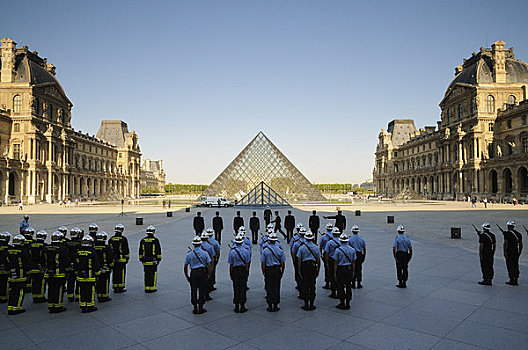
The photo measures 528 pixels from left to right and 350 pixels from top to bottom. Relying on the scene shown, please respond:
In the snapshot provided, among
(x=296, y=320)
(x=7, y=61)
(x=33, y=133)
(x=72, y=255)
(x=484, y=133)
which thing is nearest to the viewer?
(x=296, y=320)

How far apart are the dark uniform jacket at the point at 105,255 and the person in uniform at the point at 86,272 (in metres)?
0.42

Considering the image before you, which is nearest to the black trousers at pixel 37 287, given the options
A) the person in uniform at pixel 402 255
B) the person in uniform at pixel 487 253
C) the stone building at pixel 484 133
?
the person in uniform at pixel 402 255

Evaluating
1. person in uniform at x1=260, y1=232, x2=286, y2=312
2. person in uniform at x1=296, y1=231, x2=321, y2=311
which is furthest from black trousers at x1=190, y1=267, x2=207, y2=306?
person in uniform at x1=296, y1=231, x2=321, y2=311

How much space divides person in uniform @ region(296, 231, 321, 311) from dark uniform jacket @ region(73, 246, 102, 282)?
3060 millimetres

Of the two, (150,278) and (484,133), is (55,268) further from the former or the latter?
(484,133)

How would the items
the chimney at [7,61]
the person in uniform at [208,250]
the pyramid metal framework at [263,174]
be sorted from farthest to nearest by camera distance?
the chimney at [7,61] < the pyramid metal framework at [263,174] < the person in uniform at [208,250]

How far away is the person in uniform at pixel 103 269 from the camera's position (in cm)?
545

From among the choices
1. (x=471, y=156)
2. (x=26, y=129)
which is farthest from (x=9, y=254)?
(x=471, y=156)

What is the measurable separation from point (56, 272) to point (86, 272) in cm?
50

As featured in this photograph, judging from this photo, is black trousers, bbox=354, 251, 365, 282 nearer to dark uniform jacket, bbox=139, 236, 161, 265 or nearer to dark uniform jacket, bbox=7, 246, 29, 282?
dark uniform jacket, bbox=139, 236, 161, 265

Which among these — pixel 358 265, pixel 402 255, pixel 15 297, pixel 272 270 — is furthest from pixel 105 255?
pixel 402 255

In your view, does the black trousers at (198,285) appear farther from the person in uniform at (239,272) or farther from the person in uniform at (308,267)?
the person in uniform at (308,267)

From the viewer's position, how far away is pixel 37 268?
17.2 feet

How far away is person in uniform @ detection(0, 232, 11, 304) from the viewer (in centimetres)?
515
